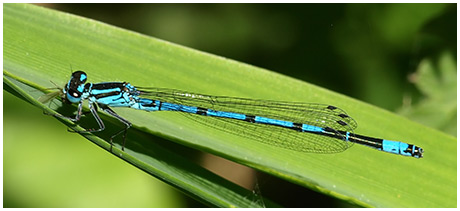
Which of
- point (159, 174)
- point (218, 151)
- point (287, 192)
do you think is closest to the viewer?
point (159, 174)

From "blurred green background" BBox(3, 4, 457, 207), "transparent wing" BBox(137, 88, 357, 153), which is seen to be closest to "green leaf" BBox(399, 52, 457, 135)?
"blurred green background" BBox(3, 4, 457, 207)

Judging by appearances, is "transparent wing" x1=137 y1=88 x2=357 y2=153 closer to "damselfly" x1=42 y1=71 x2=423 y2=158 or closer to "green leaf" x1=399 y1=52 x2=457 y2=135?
"damselfly" x1=42 y1=71 x2=423 y2=158

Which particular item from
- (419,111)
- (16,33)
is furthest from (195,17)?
(419,111)

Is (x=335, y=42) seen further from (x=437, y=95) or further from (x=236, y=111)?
(x=236, y=111)

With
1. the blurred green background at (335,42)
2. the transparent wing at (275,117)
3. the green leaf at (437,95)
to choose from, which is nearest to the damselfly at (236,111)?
the transparent wing at (275,117)

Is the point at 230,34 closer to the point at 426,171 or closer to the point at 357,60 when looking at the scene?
the point at 357,60

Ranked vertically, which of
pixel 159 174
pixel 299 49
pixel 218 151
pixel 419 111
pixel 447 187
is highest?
pixel 299 49

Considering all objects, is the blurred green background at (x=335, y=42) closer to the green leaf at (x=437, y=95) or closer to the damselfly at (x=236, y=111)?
the green leaf at (x=437, y=95)

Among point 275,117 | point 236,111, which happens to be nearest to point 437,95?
point 275,117
